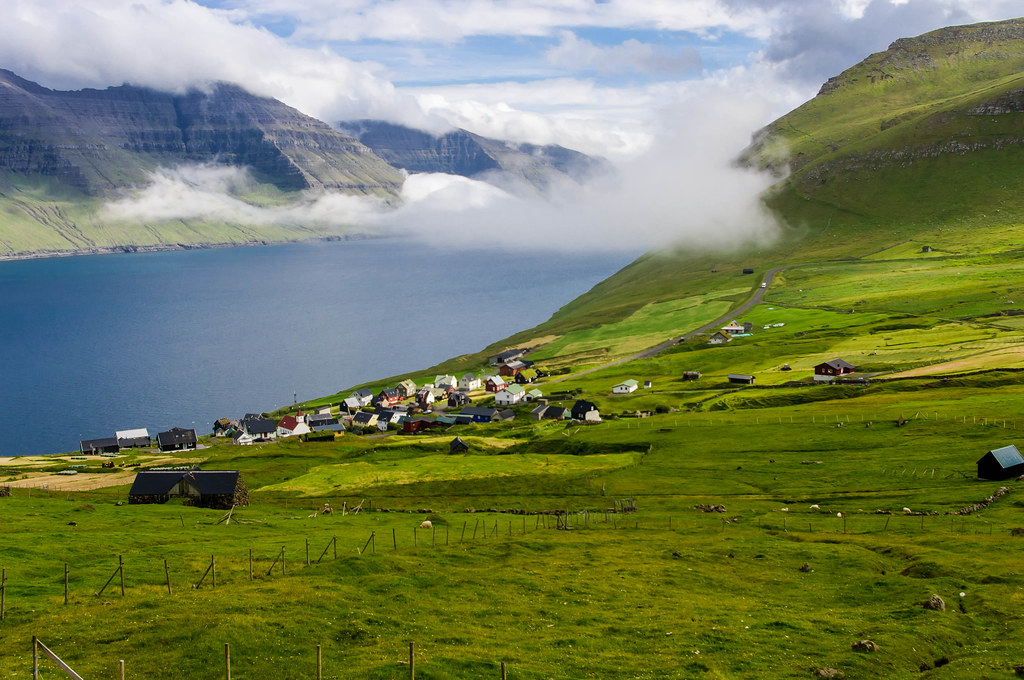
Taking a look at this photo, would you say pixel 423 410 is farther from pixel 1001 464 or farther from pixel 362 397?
pixel 1001 464

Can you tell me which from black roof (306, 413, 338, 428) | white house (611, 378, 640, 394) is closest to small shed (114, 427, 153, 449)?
black roof (306, 413, 338, 428)

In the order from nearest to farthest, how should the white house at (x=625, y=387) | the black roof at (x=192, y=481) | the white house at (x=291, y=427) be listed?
the black roof at (x=192, y=481) < the white house at (x=625, y=387) < the white house at (x=291, y=427)

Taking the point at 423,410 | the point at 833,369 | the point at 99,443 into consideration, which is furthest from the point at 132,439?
the point at 833,369

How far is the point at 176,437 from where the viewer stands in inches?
5443

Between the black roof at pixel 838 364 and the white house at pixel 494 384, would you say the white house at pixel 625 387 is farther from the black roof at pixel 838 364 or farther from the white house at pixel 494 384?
the black roof at pixel 838 364

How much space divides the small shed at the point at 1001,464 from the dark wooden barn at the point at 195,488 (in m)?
66.3

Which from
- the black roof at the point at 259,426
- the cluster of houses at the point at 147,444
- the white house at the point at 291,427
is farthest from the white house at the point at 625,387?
the cluster of houses at the point at 147,444

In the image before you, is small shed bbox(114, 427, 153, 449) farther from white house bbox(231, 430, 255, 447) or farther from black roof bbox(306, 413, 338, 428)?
black roof bbox(306, 413, 338, 428)

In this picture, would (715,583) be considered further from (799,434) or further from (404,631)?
(799,434)

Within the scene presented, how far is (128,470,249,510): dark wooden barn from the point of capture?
7306cm

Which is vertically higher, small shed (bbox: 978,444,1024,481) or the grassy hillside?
the grassy hillside

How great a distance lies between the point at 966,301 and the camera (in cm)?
18562

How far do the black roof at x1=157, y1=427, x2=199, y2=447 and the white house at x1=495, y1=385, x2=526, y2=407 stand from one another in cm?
5561

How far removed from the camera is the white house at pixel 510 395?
6255 inches
